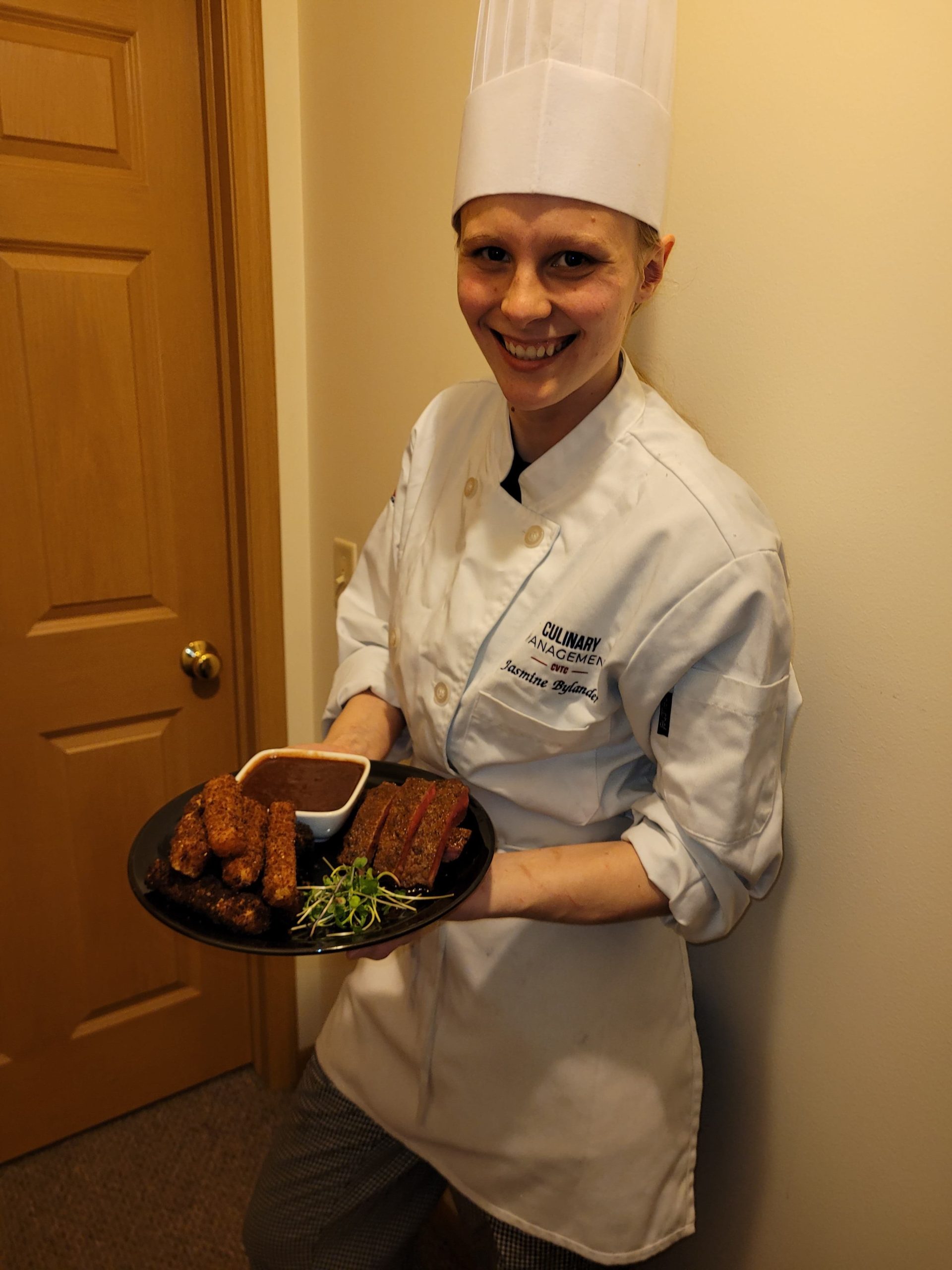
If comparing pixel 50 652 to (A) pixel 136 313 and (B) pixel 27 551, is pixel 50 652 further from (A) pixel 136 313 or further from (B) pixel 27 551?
(A) pixel 136 313

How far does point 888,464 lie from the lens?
0.83 metres

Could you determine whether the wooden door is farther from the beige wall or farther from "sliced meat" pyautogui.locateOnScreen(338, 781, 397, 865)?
"sliced meat" pyautogui.locateOnScreen(338, 781, 397, 865)

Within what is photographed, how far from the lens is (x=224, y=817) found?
A: 32.3 inches

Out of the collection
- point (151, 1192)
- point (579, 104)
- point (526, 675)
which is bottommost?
point (151, 1192)

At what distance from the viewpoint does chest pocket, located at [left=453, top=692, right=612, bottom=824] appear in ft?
2.97

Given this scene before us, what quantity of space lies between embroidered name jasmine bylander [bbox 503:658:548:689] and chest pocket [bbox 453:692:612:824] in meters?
0.03

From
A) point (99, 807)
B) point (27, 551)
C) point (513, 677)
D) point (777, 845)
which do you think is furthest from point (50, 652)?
point (777, 845)

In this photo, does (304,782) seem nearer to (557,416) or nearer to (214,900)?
(214,900)

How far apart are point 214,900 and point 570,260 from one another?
67 centimetres

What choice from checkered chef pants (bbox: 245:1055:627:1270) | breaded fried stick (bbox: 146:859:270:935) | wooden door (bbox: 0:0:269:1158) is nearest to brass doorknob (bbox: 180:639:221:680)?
wooden door (bbox: 0:0:269:1158)

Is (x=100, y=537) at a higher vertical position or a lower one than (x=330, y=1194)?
higher

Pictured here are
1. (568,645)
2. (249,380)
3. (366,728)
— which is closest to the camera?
(568,645)

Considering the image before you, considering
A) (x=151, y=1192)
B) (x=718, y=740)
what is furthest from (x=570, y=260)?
(x=151, y=1192)

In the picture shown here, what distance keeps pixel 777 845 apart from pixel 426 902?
36cm
